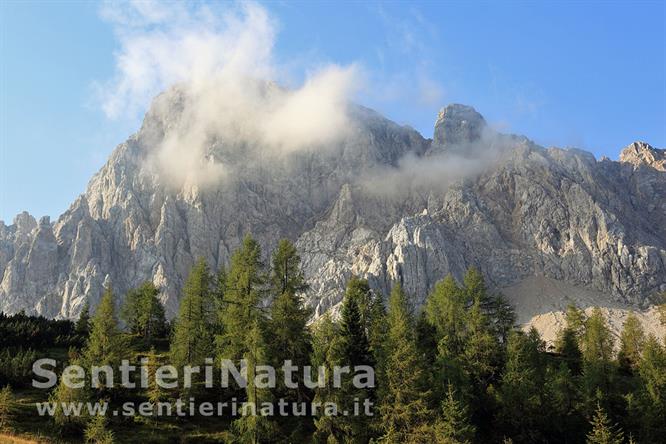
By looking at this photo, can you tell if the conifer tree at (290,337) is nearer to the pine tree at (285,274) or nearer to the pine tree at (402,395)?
the pine tree at (285,274)

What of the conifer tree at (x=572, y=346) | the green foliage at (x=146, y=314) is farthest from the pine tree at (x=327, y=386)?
the conifer tree at (x=572, y=346)

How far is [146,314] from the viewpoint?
76375mm

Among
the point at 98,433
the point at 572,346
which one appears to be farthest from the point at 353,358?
the point at 572,346

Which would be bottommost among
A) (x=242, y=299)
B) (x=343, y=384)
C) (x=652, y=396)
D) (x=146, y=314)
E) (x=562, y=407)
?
(x=562, y=407)

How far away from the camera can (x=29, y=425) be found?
133 ft

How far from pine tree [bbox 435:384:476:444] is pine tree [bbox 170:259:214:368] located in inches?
849

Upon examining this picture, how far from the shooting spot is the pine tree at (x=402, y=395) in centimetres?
4300

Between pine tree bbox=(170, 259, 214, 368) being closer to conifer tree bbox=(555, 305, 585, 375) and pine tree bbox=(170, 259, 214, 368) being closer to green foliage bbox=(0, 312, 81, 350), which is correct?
green foliage bbox=(0, 312, 81, 350)

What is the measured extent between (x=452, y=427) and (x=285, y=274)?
19356mm

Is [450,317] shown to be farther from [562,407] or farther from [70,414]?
[70,414]

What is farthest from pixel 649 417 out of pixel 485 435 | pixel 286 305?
pixel 286 305

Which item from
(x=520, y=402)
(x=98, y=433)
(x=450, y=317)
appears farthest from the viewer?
(x=450, y=317)

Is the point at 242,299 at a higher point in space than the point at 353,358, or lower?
higher

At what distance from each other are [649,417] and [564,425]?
26.3ft
